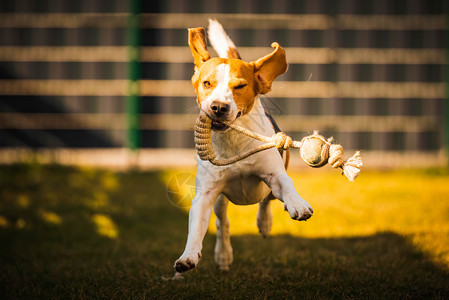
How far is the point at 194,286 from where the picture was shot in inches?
112

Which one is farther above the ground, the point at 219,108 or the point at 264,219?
the point at 219,108

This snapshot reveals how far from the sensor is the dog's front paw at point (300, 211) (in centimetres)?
226

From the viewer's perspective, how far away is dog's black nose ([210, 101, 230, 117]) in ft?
7.72

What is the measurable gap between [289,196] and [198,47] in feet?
2.89

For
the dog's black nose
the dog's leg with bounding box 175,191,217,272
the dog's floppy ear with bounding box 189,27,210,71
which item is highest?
the dog's floppy ear with bounding box 189,27,210,71

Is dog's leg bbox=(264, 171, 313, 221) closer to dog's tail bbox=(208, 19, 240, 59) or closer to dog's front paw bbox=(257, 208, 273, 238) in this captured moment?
dog's front paw bbox=(257, 208, 273, 238)

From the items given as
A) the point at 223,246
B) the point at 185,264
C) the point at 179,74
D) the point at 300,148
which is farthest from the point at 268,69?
the point at 179,74

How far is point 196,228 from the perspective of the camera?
2.52m

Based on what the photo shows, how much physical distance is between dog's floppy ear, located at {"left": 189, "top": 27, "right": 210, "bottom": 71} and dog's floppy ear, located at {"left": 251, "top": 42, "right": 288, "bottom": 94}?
249mm

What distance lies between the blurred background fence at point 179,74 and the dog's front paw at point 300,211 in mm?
5915

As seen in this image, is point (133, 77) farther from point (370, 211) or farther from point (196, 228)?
point (196, 228)

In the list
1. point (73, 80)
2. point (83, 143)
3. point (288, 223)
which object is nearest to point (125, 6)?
point (73, 80)

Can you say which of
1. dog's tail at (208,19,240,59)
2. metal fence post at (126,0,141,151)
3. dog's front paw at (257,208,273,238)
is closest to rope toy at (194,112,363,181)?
dog's tail at (208,19,240,59)

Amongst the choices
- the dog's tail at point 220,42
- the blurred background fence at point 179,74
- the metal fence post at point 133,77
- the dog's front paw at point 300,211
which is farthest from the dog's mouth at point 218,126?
the metal fence post at point 133,77
